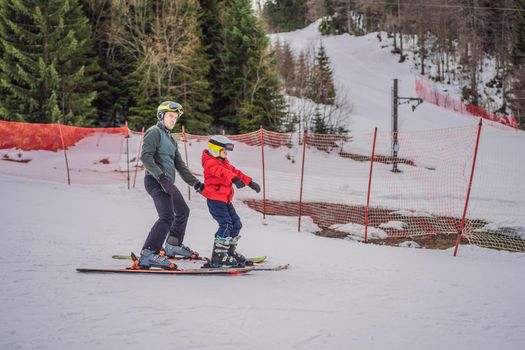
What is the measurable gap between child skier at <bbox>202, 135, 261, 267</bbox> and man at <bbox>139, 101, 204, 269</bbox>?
21 cm

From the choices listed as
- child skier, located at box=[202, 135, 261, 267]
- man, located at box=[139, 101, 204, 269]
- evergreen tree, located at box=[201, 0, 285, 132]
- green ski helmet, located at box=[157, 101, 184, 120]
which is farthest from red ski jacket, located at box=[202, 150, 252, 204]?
evergreen tree, located at box=[201, 0, 285, 132]

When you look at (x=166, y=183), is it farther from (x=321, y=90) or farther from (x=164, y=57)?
(x=321, y=90)

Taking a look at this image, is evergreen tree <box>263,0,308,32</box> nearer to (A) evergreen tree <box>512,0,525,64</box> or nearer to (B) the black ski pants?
(A) evergreen tree <box>512,0,525,64</box>

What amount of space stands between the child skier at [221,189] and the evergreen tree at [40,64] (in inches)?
666

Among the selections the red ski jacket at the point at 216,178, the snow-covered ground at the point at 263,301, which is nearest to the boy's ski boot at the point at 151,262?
the snow-covered ground at the point at 263,301

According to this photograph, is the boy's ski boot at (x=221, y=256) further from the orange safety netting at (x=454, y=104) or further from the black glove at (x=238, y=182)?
the orange safety netting at (x=454, y=104)

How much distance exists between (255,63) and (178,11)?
18.2ft

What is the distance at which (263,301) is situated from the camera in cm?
394

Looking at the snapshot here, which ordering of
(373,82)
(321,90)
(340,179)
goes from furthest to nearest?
(373,82) < (321,90) < (340,179)

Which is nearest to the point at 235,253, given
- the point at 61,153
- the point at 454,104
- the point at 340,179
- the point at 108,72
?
the point at 61,153

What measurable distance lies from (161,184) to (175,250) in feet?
4.10

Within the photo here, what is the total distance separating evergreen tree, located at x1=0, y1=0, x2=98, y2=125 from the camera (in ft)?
64.3

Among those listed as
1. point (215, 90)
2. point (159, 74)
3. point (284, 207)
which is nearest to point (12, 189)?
point (284, 207)

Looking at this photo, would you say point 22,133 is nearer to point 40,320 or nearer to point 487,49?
point 40,320
